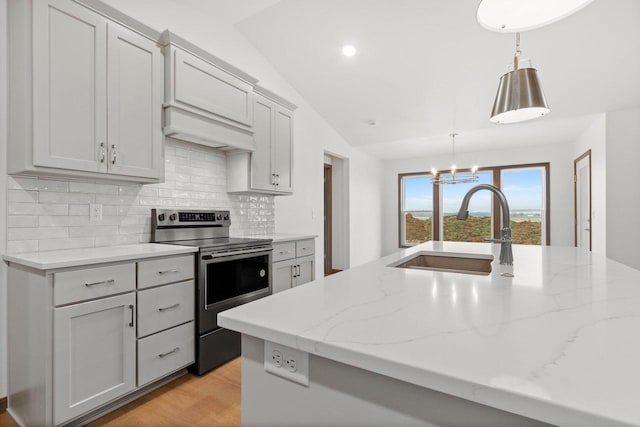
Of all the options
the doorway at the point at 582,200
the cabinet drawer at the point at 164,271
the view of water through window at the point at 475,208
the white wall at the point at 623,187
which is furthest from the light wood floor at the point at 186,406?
the doorway at the point at 582,200

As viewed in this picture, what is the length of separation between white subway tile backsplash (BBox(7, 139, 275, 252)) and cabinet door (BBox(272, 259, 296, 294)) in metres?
0.64

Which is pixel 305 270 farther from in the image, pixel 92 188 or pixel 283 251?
pixel 92 188

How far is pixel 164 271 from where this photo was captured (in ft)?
6.72

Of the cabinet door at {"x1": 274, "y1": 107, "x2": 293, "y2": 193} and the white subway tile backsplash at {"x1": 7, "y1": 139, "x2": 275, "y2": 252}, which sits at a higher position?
the cabinet door at {"x1": 274, "y1": 107, "x2": 293, "y2": 193}

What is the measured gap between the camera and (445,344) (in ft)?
2.06

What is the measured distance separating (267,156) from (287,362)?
109 inches

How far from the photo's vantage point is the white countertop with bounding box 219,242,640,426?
0.47 m

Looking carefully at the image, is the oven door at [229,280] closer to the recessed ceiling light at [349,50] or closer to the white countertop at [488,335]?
the white countertop at [488,335]

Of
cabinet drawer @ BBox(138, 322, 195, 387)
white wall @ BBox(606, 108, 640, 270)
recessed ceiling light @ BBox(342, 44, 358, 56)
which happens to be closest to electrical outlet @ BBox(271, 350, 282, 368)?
cabinet drawer @ BBox(138, 322, 195, 387)

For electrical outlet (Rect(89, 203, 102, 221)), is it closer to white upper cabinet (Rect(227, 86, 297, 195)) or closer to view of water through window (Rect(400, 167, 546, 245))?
white upper cabinet (Rect(227, 86, 297, 195))

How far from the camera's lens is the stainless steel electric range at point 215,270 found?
7.41 feet

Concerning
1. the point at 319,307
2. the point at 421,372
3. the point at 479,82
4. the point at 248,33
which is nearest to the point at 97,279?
the point at 319,307

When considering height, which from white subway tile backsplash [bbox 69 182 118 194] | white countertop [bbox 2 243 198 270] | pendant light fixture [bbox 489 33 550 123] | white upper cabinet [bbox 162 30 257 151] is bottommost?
white countertop [bbox 2 243 198 270]

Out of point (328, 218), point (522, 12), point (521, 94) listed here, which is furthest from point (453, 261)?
point (328, 218)
